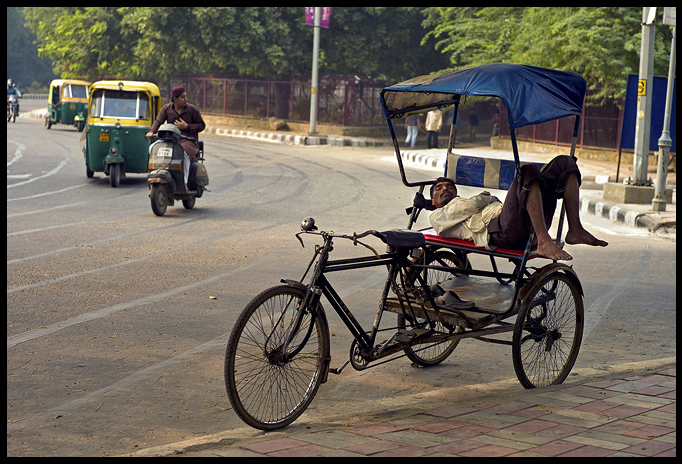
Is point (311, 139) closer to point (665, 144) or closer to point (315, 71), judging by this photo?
point (315, 71)

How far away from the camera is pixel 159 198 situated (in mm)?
11602

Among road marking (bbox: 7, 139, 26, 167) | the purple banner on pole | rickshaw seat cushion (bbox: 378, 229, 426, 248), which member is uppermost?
the purple banner on pole

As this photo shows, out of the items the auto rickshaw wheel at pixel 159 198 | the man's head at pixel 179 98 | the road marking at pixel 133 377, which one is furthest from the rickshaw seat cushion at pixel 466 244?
the man's head at pixel 179 98

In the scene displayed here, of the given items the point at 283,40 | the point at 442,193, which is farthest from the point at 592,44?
the point at 442,193

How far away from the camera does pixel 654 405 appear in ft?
14.4

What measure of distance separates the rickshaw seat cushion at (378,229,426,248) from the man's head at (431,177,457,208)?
1.23 m

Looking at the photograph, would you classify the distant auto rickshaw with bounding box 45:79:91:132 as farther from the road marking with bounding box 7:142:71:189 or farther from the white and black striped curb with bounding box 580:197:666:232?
the white and black striped curb with bounding box 580:197:666:232

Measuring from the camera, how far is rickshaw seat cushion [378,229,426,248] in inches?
179

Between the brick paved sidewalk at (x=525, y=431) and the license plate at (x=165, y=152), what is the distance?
8.09m

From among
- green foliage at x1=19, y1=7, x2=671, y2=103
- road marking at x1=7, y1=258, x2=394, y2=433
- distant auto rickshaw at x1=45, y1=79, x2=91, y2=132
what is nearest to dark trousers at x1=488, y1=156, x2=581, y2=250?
road marking at x1=7, y1=258, x2=394, y2=433

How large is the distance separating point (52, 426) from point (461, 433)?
1997mm

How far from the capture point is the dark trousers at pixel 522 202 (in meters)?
5.14

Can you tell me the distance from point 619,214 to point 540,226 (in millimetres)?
8911

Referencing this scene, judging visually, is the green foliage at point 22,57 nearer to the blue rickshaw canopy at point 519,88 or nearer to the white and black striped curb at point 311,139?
Result: the white and black striped curb at point 311,139
